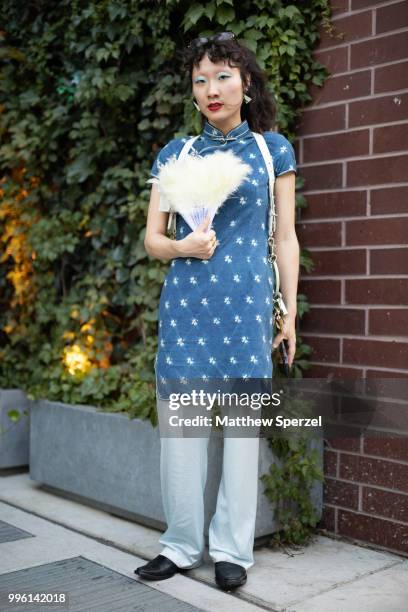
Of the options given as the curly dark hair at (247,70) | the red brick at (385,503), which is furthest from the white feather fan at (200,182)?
the red brick at (385,503)

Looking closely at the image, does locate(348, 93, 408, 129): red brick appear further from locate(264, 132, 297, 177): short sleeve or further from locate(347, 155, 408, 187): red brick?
locate(264, 132, 297, 177): short sleeve

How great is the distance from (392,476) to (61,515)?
5.02 ft

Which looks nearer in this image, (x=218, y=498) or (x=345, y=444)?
(x=218, y=498)

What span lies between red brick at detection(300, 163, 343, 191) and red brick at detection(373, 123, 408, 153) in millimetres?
200

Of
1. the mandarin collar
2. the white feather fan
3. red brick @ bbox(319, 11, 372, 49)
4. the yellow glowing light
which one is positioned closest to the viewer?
the white feather fan

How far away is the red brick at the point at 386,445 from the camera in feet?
9.84

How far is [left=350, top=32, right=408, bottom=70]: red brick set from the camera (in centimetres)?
297

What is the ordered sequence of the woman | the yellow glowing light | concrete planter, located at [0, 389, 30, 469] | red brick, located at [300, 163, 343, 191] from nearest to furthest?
the woman → red brick, located at [300, 163, 343, 191] → the yellow glowing light → concrete planter, located at [0, 389, 30, 469]

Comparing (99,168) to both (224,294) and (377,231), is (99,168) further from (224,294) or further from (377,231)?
(224,294)

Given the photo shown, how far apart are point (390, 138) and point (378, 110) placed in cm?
14

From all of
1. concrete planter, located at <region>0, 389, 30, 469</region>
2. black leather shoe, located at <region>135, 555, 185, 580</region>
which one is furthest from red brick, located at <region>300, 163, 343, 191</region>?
concrete planter, located at <region>0, 389, 30, 469</region>

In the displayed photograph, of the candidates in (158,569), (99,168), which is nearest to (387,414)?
(158,569)

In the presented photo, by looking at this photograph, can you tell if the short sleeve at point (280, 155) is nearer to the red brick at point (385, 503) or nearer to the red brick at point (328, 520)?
the red brick at point (385, 503)

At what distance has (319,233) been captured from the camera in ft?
10.7
